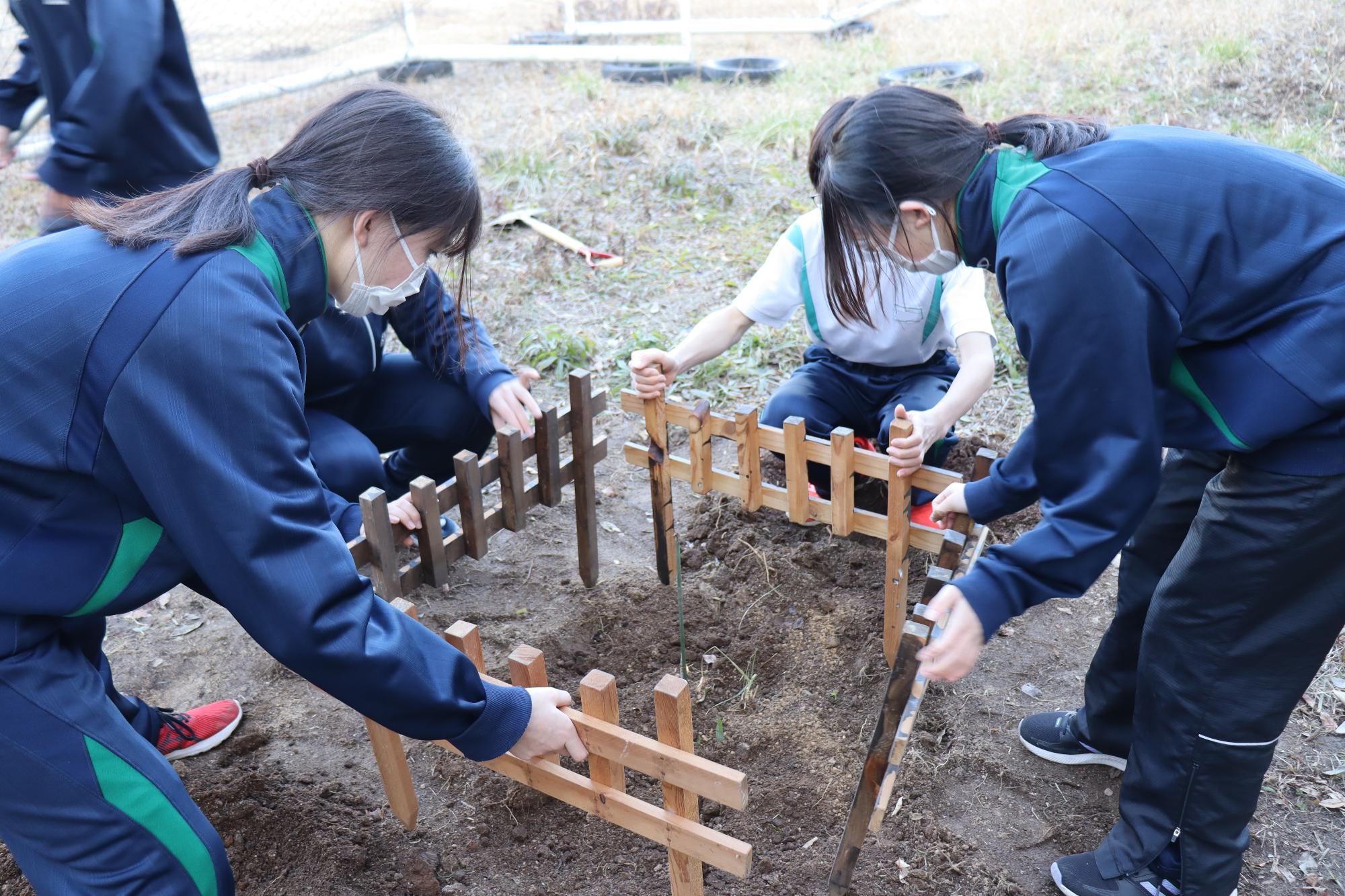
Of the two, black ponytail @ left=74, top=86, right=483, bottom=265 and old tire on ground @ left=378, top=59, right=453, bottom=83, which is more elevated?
black ponytail @ left=74, top=86, right=483, bottom=265

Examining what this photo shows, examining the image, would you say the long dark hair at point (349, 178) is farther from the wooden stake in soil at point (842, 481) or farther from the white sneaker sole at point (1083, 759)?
the white sneaker sole at point (1083, 759)

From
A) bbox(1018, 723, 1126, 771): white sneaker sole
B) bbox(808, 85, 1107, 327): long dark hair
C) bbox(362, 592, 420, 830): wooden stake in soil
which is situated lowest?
bbox(1018, 723, 1126, 771): white sneaker sole

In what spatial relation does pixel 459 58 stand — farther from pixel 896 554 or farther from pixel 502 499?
pixel 896 554

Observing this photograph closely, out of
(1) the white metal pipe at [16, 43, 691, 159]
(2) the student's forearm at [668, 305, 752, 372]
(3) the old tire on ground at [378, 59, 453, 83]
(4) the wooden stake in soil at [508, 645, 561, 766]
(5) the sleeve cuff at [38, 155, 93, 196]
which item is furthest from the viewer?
(3) the old tire on ground at [378, 59, 453, 83]

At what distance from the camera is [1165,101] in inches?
265

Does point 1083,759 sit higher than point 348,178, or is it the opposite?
point 348,178

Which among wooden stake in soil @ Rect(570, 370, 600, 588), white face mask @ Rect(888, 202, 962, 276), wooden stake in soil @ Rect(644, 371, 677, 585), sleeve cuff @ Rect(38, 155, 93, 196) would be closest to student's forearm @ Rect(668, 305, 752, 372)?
wooden stake in soil @ Rect(644, 371, 677, 585)

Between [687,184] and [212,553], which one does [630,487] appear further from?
[687,184]

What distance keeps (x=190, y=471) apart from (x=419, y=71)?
960 cm

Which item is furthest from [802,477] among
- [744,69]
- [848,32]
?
[848,32]

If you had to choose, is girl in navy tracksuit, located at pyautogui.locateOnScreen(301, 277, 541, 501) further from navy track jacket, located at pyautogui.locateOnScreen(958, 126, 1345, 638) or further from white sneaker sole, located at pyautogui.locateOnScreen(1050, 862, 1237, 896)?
white sneaker sole, located at pyautogui.locateOnScreen(1050, 862, 1237, 896)

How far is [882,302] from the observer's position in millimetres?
2998

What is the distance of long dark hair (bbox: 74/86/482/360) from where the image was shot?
1.55 meters

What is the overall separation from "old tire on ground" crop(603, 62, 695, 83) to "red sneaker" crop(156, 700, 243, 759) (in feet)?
25.2
